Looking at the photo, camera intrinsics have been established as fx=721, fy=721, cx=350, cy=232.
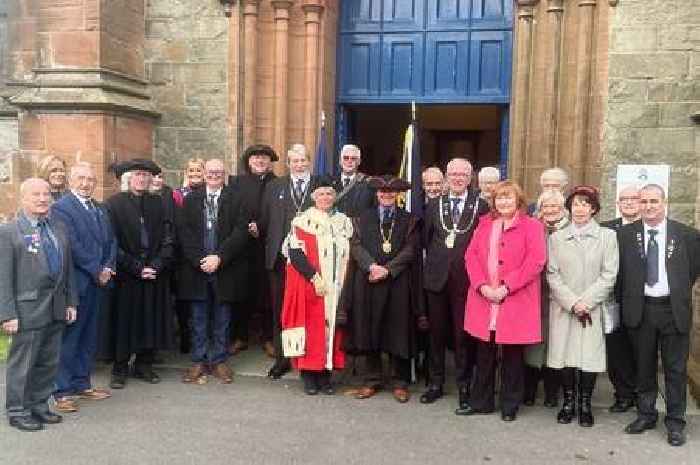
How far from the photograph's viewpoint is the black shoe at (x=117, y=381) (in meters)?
5.79

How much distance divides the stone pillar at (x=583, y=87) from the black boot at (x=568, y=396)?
9.29 feet

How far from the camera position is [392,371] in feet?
19.0

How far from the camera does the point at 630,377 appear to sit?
17.8ft

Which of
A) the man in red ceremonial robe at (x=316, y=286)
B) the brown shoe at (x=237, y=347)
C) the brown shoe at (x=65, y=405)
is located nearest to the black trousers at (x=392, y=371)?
the man in red ceremonial robe at (x=316, y=286)

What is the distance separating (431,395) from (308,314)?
114 centimetres

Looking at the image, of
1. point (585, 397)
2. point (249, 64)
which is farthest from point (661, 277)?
point (249, 64)

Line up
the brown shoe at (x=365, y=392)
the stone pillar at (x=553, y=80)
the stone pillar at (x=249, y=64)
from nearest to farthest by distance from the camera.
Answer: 1. the brown shoe at (x=365, y=392)
2. the stone pillar at (x=553, y=80)
3. the stone pillar at (x=249, y=64)

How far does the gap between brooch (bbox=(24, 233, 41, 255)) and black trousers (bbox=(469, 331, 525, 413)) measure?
10.2ft

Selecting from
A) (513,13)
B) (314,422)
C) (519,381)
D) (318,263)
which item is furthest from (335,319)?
(513,13)

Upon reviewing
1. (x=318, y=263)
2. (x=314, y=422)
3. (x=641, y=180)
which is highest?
(x=641, y=180)

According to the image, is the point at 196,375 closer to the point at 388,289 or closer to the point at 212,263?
the point at 212,263

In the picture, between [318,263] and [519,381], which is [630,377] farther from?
[318,263]

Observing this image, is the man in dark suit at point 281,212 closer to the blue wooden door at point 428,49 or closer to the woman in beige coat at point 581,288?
the woman in beige coat at point 581,288

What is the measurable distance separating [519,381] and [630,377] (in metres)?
0.93
